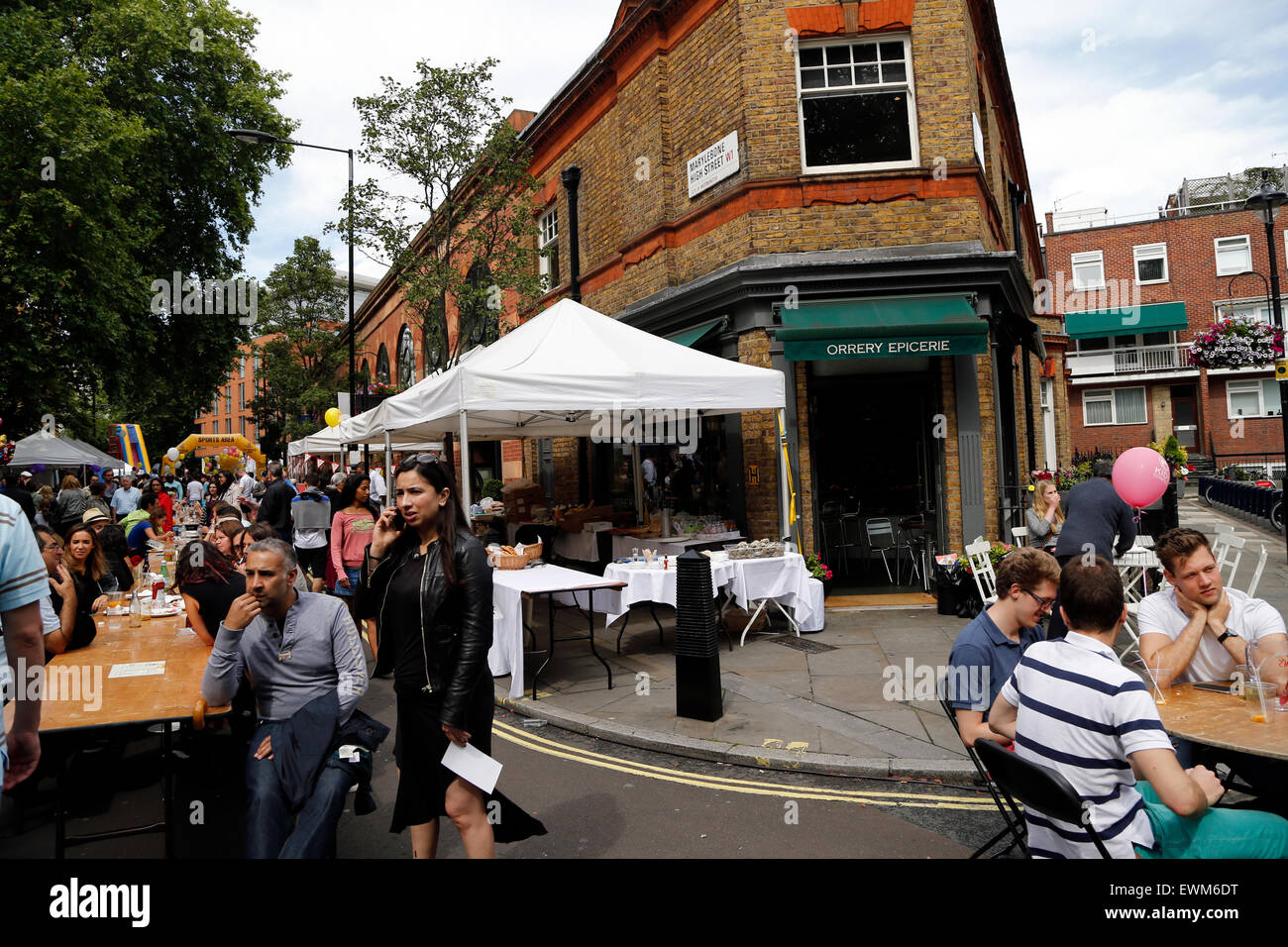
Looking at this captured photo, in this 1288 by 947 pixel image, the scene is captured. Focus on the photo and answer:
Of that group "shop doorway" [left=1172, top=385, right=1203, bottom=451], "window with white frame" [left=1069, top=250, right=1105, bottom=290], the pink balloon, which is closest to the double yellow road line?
the pink balloon

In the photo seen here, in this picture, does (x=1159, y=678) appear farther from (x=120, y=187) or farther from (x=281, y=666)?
(x=120, y=187)

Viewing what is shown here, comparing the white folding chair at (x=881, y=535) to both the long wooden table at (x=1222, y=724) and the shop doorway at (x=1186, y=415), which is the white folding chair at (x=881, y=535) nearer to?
the long wooden table at (x=1222, y=724)

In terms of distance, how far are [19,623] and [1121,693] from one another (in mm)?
3492

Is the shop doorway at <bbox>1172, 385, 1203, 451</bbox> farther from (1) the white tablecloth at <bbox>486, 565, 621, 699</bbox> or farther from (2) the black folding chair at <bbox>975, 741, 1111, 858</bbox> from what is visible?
(2) the black folding chair at <bbox>975, 741, 1111, 858</bbox>

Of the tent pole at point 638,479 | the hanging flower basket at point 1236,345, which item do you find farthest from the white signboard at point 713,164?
the hanging flower basket at point 1236,345

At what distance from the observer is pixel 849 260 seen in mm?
10312

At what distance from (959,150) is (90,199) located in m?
17.3

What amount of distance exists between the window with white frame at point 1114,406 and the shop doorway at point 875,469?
28694 mm

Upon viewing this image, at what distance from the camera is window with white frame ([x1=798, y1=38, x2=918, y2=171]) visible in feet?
35.1

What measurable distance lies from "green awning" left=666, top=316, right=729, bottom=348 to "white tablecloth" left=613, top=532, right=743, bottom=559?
9.79 feet

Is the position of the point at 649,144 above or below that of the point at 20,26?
below

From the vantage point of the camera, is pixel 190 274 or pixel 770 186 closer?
pixel 770 186

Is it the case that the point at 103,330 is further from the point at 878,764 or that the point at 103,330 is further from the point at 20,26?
the point at 878,764
